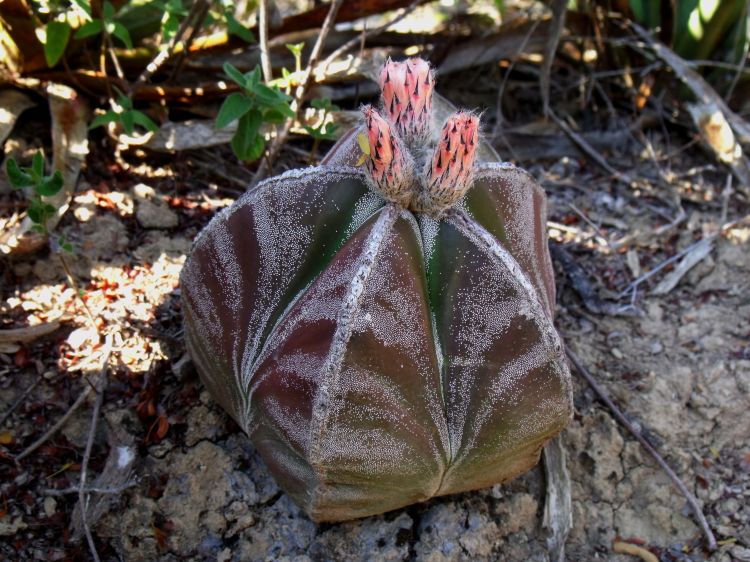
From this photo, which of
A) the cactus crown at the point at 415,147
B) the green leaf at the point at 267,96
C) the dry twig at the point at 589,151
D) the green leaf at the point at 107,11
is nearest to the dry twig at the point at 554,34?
the dry twig at the point at 589,151

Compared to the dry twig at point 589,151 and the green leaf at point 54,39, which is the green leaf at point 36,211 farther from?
the dry twig at point 589,151

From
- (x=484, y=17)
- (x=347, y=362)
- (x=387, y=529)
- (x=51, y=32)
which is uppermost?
(x=51, y=32)

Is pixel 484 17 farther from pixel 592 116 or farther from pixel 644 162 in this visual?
pixel 644 162

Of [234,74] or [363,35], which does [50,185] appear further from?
[363,35]

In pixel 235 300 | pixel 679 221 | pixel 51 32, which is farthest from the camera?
pixel 679 221

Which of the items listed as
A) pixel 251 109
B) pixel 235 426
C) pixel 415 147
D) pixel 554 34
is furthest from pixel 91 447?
pixel 554 34

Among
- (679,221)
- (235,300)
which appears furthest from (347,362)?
(679,221)

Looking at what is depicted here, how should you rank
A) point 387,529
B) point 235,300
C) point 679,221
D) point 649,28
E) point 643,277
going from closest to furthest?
point 235,300 → point 387,529 → point 643,277 → point 679,221 → point 649,28
